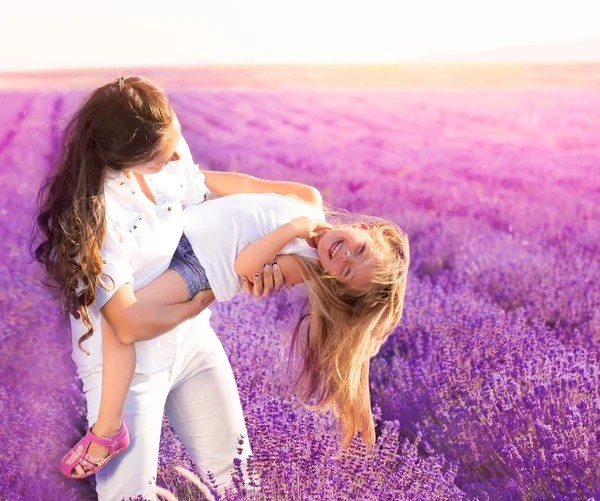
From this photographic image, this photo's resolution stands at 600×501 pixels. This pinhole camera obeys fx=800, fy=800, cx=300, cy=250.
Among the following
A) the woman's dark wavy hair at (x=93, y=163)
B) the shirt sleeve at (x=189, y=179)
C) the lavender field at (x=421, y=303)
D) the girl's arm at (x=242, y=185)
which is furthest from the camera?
the lavender field at (x=421, y=303)

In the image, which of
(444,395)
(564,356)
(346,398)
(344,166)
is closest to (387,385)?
(444,395)

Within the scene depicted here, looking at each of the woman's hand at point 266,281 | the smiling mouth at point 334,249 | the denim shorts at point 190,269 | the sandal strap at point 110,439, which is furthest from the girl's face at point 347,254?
the sandal strap at point 110,439

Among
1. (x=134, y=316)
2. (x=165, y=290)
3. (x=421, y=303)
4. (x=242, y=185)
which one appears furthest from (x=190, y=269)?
(x=421, y=303)

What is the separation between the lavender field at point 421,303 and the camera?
7.44ft

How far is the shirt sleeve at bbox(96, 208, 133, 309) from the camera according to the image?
5.48ft

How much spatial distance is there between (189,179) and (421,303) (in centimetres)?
162

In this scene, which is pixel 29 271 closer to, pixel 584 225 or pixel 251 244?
pixel 251 244

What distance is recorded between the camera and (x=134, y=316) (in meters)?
1.70

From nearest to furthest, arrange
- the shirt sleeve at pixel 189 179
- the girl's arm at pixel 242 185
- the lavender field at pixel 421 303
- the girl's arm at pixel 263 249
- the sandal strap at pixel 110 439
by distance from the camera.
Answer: the sandal strap at pixel 110 439 < the girl's arm at pixel 263 249 < the shirt sleeve at pixel 189 179 < the girl's arm at pixel 242 185 < the lavender field at pixel 421 303

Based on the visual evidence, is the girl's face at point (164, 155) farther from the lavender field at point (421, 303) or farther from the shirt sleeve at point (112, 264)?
the lavender field at point (421, 303)

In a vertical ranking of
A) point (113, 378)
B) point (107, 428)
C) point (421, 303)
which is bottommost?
point (421, 303)

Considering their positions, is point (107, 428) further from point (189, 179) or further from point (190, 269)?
point (189, 179)

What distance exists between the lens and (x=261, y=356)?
9.75 feet

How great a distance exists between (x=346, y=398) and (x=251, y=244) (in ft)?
1.83
